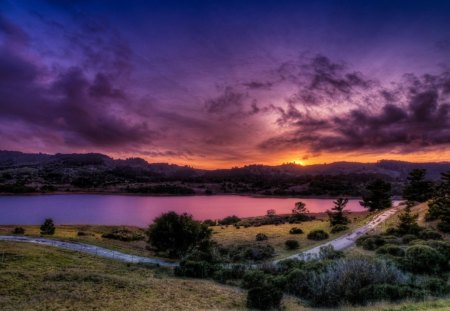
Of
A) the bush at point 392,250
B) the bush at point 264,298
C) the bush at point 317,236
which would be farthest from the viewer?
the bush at point 317,236

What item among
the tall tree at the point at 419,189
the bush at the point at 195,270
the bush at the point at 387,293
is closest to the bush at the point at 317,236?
the bush at the point at 195,270

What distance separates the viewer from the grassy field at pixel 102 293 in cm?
1545

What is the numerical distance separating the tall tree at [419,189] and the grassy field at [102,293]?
204ft

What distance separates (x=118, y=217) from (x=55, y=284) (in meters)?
80.1

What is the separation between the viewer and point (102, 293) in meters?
17.6

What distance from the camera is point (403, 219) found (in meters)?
43.8

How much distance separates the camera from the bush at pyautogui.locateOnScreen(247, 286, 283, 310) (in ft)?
53.7

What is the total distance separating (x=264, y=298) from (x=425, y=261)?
13792 millimetres

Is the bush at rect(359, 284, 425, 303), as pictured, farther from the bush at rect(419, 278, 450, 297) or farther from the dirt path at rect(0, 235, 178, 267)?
the dirt path at rect(0, 235, 178, 267)

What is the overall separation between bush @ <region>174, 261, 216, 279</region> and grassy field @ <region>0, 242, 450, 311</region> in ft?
5.35

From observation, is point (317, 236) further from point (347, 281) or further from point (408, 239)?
point (347, 281)

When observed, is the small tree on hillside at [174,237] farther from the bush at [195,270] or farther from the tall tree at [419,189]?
the tall tree at [419,189]

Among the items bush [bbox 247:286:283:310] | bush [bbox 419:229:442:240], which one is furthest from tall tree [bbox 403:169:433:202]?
bush [bbox 247:286:283:310]

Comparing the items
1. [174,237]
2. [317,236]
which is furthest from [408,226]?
[174,237]
